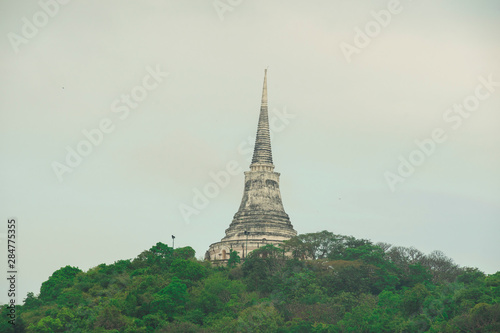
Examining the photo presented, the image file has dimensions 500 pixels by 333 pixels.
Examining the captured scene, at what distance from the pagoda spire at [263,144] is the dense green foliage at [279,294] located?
12.1 m

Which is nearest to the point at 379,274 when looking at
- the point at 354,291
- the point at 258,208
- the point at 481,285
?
the point at 354,291

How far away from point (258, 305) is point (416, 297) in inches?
430

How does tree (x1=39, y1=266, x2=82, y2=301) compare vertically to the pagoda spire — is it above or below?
below

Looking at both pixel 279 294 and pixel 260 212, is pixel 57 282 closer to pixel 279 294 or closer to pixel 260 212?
pixel 279 294

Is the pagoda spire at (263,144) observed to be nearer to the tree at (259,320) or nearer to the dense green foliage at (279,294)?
the dense green foliage at (279,294)

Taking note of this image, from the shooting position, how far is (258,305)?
85438mm

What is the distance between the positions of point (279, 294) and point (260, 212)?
66.2ft

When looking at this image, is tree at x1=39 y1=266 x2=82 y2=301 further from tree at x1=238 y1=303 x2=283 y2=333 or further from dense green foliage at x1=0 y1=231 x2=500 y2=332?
tree at x1=238 y1=303 x2=283 y2=333

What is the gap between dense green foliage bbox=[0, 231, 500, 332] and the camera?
81812mm

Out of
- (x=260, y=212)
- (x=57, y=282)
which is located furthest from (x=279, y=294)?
(x=260, y=212)

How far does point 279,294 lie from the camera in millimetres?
90562

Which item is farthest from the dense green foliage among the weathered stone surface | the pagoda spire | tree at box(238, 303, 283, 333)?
the pagoda spire

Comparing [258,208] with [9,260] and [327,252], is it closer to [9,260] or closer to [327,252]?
[327,252]

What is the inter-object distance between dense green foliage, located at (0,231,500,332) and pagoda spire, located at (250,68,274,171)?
1209cm
